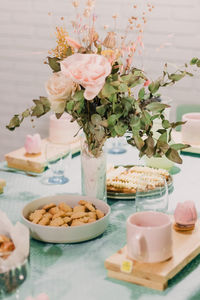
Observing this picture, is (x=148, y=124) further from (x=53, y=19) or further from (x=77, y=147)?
(x=53, y=19)

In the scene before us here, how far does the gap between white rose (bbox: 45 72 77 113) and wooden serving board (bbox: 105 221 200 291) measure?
0.45 metres

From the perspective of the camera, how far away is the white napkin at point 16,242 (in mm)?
1128

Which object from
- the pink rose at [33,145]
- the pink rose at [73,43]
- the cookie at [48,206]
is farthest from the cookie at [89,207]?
the pink rose at [33,145]

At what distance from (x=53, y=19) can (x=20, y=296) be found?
110 inches

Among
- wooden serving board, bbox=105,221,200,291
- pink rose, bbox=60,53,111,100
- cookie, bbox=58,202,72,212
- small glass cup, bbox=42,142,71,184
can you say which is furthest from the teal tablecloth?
pink rose, bbox=60,53,111,100

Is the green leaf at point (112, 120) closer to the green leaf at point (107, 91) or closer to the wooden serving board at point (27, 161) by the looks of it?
the green leaf at point (107, 91)

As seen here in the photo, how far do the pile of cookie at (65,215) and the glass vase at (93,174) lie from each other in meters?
0.12

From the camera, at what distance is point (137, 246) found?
52.3 inches

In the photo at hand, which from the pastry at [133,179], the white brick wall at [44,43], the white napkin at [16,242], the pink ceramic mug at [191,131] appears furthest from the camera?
the white brick wall at [44,43]

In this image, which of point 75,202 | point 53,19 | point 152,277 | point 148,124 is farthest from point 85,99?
point 53,19

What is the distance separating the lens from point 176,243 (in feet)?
4.80

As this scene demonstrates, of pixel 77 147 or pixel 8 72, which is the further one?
pixel 8 72

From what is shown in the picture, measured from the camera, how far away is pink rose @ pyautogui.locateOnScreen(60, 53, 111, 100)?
1.51m

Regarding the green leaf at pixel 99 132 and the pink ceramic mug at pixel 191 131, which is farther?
the pink ceramic mug at pixel 191 131
